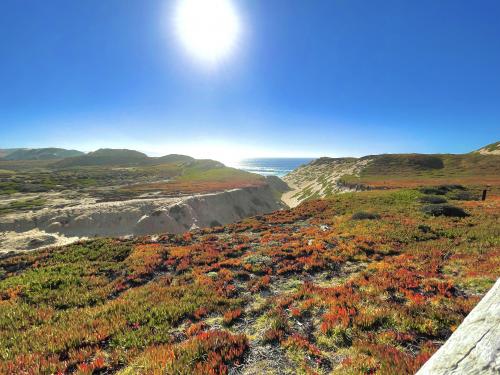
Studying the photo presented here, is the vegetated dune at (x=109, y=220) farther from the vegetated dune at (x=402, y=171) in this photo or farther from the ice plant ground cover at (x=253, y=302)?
the vegetated dune at (x=402, y=171)

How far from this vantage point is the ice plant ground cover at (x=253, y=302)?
7285mm

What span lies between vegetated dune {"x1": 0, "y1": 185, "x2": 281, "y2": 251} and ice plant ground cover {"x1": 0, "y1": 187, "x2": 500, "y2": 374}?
22642 mm

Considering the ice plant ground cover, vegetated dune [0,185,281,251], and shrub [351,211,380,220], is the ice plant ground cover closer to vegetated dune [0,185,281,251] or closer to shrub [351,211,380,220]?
shrub [351,211,380,220]

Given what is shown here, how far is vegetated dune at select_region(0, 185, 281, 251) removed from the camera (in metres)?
39.8

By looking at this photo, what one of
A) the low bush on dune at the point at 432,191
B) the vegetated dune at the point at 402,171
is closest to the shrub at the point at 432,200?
the low bush on dune at the point at 432,191

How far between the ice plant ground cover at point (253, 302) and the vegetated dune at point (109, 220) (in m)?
22.6

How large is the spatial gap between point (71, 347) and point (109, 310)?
2.53 metres

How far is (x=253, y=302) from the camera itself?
11.3 metres

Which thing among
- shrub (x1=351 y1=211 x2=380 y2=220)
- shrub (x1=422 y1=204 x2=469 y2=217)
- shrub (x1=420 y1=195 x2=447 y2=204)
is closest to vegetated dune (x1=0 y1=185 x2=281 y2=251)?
shrub (x1=351 y1=211 x2=380 y2=220)

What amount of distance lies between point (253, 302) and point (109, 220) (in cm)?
4412

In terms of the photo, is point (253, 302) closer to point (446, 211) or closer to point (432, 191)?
point (446, 211)

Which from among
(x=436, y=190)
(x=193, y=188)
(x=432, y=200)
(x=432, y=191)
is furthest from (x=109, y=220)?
(x=436, y=190)

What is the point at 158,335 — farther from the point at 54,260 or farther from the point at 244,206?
the point at 244,206

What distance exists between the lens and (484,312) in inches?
183
